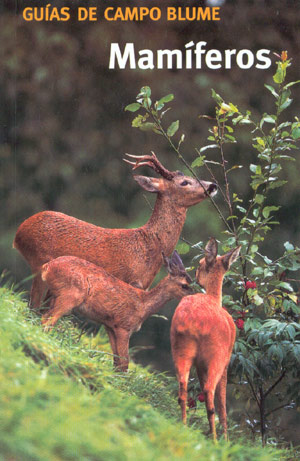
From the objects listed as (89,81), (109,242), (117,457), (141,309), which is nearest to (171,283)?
(141,309)

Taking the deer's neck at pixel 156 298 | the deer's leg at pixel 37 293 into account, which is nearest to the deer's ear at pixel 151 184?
the deer's neck at pixel 156 298

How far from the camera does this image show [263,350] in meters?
5.67

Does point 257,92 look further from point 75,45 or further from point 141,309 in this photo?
point 141,309

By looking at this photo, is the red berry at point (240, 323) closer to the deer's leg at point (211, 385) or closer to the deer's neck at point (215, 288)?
the deer's neck at point (215, 288)

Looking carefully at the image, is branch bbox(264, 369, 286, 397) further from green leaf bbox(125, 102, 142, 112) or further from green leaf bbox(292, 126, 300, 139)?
green leaf bbox(125, 102, 142, 112)

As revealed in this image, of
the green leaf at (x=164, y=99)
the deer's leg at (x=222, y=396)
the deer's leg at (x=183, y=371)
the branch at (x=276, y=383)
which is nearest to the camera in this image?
the deer's leg at (x=183, y=371)

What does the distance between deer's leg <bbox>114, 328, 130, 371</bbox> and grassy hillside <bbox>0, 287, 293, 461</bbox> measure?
41 centimetres

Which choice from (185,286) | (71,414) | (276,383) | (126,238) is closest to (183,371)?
(71,414)

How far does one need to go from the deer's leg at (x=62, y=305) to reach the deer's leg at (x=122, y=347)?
44 centimetres

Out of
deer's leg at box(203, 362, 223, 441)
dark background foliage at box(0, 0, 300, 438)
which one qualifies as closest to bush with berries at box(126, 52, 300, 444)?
deer's leg at box(203, 362, 223, 441)

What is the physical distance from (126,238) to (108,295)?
2.43 ft

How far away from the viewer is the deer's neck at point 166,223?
6.49m

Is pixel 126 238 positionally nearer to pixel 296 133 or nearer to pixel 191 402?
pixel 191 402

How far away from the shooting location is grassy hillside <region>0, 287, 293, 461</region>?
10.2 ft
